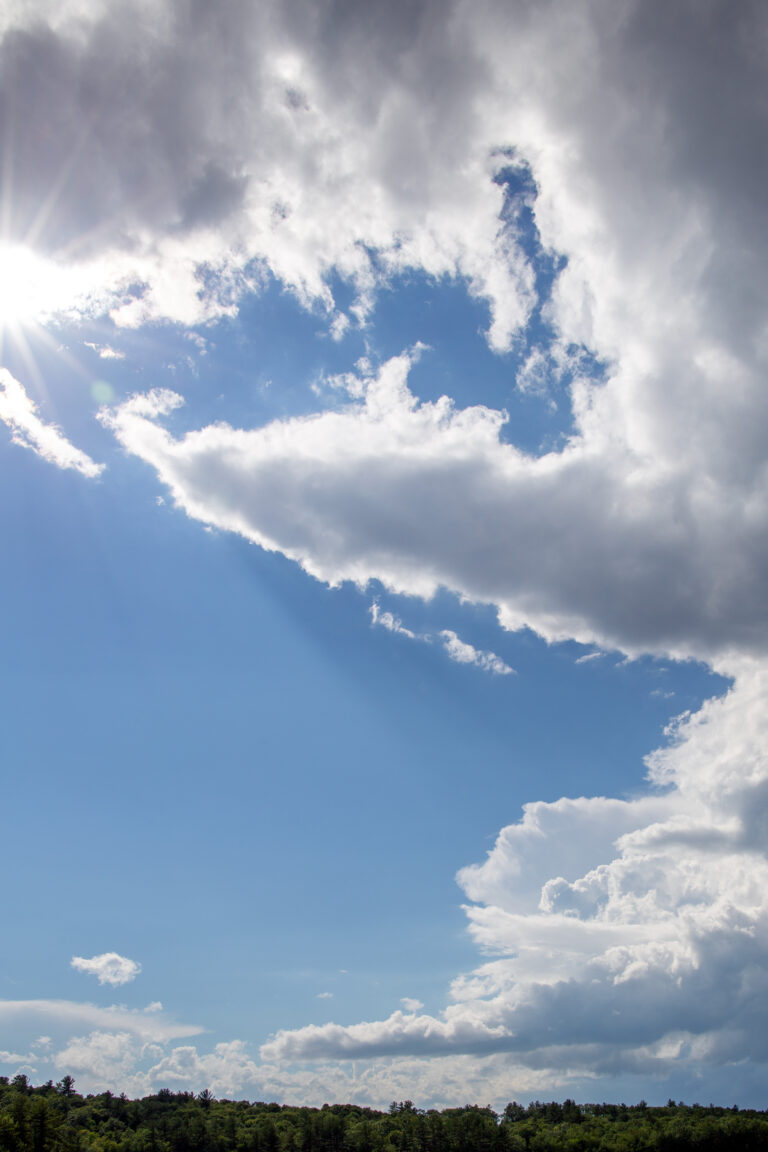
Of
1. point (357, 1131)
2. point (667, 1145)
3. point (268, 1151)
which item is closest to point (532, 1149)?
point (667, 1145)

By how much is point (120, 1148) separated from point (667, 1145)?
13551 cm

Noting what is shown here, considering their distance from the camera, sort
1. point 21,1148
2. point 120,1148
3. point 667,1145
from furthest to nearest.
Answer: point 667,1145
point 120,1148
point 21,1148

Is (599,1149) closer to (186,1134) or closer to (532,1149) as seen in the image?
(532,1149)

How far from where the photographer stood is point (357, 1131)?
193 meters

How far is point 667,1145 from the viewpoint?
185m

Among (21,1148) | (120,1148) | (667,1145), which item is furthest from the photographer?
(667,1145)

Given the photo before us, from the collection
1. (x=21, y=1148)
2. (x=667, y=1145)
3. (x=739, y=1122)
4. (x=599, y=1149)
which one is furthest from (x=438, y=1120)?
(x=21, y=1148)

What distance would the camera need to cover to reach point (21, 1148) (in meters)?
125

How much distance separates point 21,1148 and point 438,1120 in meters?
114

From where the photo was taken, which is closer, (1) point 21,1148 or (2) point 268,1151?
(1) point 21,1148

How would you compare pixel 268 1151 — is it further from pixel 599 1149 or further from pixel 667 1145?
pixel 667 1145

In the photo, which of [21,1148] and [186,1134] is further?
[186,1134]

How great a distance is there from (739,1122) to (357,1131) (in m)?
101

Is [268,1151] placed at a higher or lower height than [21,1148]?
lower
